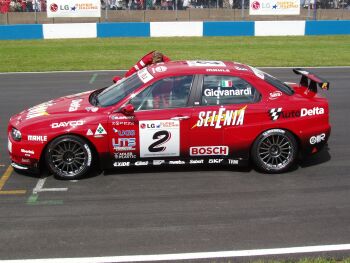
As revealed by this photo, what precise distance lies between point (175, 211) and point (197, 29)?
71.3ft

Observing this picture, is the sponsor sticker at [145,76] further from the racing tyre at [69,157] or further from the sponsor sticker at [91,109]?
the racing tyre at [69,157]

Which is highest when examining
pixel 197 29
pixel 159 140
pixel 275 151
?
pixel 197 29

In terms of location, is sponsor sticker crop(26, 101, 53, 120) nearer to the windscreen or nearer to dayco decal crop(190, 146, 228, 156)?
the windscreen

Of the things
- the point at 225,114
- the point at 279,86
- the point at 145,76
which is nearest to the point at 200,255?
the point at 225,114

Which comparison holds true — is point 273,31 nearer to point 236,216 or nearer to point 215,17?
point 215,17

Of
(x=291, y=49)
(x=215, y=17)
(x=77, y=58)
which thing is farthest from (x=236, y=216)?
(x=215, y=17)

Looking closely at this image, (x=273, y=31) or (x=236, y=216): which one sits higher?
(x=273, y=31)

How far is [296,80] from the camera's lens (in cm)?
1483

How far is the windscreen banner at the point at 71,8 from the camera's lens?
2989 cm

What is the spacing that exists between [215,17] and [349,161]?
98.4ft

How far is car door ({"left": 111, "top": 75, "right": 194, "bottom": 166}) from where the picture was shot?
6.71 m

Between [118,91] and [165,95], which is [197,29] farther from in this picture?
[165,95]

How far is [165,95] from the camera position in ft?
22.4

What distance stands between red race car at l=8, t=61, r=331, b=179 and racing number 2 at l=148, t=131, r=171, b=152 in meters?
0.01
